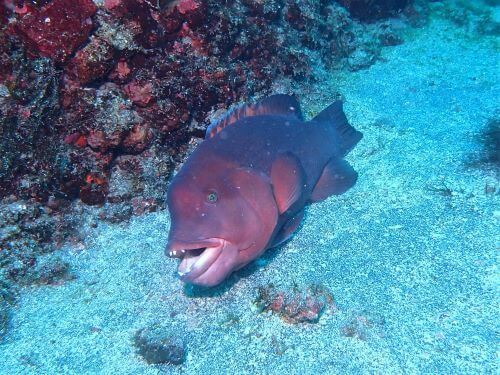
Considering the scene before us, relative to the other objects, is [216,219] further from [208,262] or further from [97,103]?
[97,103]

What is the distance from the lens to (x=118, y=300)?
3643 mm

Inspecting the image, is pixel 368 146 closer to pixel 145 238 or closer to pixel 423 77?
pixel 423 77

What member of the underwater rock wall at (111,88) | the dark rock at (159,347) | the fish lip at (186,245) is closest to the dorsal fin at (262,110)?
the underwater rock wall at (111,88)

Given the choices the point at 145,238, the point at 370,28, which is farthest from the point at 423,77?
the point at 145,238

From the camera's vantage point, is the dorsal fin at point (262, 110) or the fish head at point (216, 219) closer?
the fish head at point (216, 219)

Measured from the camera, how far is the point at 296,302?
10.4ft

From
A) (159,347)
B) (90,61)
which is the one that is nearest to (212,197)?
(159,347)

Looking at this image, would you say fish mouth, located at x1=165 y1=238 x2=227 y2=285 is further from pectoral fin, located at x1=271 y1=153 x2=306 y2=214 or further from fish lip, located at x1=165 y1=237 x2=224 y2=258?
pectoral fin, located at x1=271 y1=153 x2=306 y2=214

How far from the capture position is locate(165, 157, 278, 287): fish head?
2885 mm

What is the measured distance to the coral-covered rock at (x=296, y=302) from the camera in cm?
313

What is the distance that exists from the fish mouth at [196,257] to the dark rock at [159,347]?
67cm

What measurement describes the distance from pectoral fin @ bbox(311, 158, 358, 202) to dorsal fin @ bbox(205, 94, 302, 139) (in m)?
0.84

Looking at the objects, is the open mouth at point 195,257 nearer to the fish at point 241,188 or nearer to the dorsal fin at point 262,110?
the fish at point 241,188

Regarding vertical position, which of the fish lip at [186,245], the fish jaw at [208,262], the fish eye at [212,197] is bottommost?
the fish jaw at [208,262]
